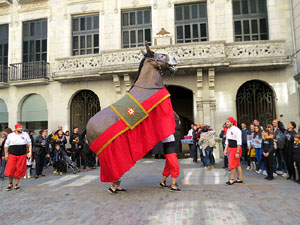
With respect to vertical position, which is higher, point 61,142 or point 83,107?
point 83,107

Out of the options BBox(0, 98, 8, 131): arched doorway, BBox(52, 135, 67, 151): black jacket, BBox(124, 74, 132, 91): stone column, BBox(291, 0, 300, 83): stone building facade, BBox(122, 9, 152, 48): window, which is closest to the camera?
BBox(52, 135, 67, 151): black jacket

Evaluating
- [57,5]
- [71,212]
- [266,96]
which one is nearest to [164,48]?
[266,96]

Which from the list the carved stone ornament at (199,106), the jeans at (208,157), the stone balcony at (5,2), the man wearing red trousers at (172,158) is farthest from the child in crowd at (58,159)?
the stone balcony at (5,2)

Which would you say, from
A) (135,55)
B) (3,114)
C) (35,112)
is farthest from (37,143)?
(3,114)

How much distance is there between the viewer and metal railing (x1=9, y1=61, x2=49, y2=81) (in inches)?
601

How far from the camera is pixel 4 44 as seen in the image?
16844mm

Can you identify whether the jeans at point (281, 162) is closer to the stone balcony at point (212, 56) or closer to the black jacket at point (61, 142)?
the stone balcony at point (212, 56)

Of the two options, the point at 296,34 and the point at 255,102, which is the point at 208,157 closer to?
the point at 255,102

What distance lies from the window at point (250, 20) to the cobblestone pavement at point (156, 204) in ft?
30.6

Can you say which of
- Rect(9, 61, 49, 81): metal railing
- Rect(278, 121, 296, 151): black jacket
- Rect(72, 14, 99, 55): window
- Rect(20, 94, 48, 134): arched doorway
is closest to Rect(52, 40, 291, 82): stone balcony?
Rect(72, 14, 99, 55): window

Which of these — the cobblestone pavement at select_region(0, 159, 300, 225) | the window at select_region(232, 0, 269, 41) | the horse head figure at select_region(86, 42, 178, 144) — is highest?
the window at select_region(232, 0, 269, 41)

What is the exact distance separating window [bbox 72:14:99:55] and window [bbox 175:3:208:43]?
200 inches

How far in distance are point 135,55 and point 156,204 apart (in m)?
9.81

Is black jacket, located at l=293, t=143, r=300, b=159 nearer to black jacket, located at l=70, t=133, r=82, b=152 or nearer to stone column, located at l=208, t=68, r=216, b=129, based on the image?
stone column, located at l=208, t=68, r=216, b=129
